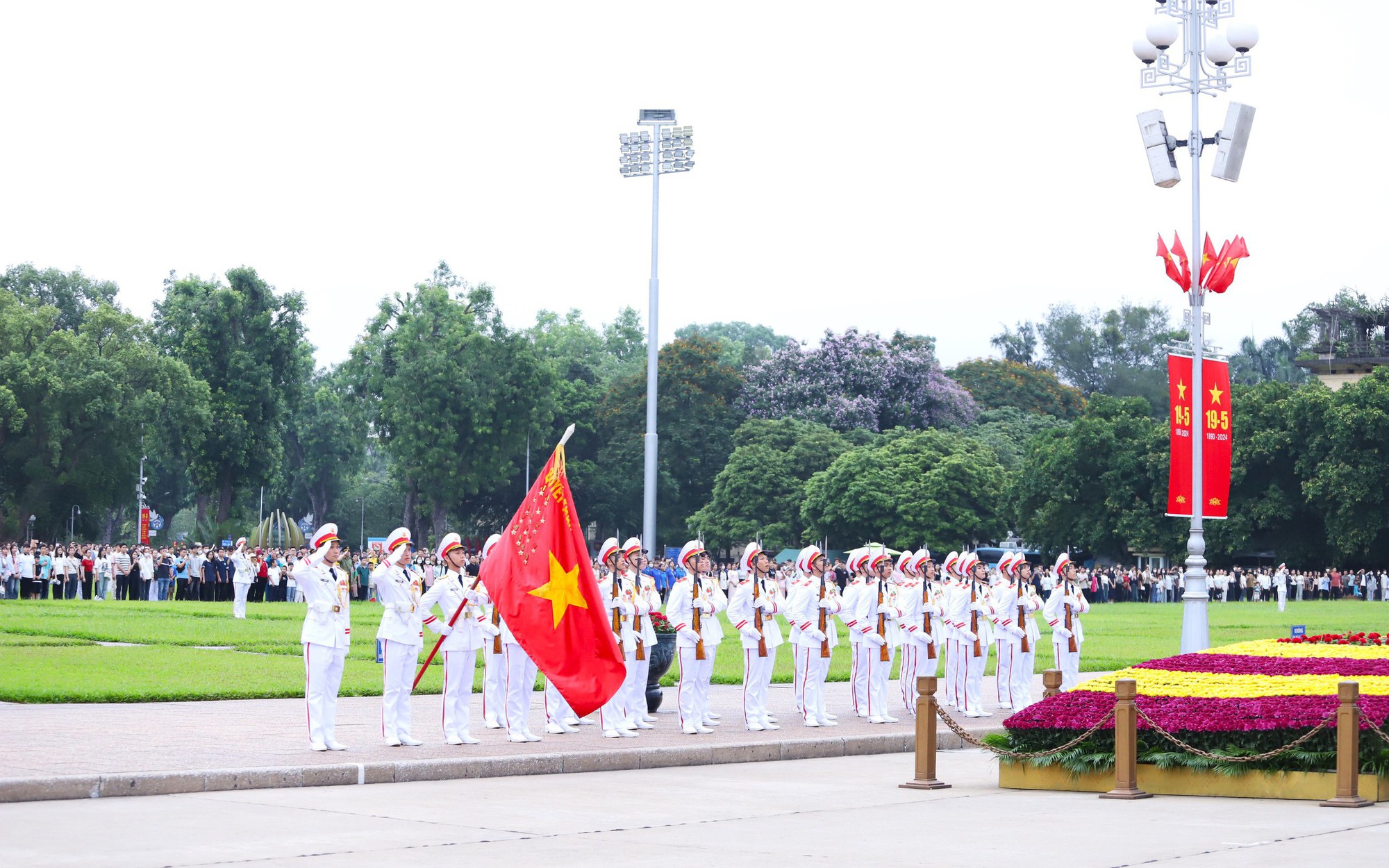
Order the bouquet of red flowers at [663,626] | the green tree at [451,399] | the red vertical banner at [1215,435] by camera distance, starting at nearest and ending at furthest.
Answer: the bouquet of red flowers at [663,626], the red vertical banner at [1215,435], the green tree at [451,399]

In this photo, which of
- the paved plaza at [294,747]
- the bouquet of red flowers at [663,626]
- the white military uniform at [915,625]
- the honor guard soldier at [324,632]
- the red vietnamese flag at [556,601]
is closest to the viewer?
the paved plaza at [294,747]

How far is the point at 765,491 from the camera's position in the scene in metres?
67.9

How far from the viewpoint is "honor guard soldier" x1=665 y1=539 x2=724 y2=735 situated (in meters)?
16.7

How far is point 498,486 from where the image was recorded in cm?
7850

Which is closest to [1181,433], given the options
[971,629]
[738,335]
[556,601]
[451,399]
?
[971,629]

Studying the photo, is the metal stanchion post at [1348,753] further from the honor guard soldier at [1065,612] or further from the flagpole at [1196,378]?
the flagpole at [1196,378]

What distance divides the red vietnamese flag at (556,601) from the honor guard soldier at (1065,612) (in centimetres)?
685

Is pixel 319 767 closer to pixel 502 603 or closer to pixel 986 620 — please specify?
pixel 502 603

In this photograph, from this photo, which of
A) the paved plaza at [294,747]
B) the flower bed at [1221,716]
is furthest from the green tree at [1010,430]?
the flower bed at [1221,716]

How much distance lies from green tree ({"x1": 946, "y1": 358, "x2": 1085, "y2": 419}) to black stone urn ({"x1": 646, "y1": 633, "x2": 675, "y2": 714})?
2611 inches

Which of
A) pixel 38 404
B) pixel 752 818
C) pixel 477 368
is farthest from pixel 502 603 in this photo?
pixel 477 368

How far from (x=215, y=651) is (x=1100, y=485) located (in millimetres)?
44831

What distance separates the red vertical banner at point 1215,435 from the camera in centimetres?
2483

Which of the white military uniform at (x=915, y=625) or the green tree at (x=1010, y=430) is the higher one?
the green tree at (x=1010, y=430)
